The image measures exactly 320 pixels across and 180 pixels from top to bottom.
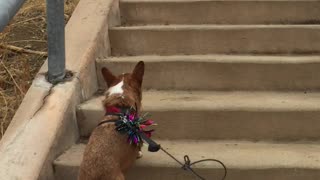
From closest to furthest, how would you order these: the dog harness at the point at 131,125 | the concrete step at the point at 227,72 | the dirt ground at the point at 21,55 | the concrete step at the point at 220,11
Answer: the dog harness at the point at 131,125, the dirt ground at the point at 21,55, the concrete step at the point at 227,72, the concrete step at the point at 220,11

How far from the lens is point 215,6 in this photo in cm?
453

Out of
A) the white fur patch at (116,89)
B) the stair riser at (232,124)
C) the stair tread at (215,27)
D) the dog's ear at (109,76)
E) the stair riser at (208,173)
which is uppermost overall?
the stair tread at (215,27)

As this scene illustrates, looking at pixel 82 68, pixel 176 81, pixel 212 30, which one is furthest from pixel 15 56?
pixel 212 30

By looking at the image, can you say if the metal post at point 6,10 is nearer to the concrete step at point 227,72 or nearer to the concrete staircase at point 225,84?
the concrete staircase at point 225,84

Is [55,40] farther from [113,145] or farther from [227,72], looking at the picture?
[227,72]

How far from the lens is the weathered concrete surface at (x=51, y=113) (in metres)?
2.96

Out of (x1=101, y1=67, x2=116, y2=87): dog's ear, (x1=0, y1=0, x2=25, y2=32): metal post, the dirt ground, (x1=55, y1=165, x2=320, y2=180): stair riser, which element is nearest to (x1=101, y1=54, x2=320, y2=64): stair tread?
the dirt ground

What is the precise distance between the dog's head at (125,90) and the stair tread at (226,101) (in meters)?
0.44

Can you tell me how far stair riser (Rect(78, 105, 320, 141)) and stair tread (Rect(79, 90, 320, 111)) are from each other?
0.12 feet

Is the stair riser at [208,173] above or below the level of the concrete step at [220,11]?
below

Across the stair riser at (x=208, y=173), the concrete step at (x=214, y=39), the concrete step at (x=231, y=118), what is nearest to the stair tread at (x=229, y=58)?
the concrete step at (x=214, y=39)

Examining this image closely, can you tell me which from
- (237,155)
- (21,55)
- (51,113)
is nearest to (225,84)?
(237,155)

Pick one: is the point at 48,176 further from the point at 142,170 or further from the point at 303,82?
the point at 303,82

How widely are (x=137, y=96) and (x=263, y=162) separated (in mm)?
897
